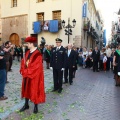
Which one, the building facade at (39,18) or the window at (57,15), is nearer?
the building facade at (39,18)

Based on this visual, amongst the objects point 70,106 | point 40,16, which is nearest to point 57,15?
point 40,16

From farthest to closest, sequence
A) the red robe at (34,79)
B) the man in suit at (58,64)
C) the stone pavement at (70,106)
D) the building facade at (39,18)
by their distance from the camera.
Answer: the building facade at (39,18) → the man in suit at (58,64) → the red robe at (34,79) → the stone pavement at (70,106)

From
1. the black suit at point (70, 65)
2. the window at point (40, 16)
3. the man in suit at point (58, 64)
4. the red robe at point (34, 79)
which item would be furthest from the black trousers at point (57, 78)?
the window at point (40, 16)

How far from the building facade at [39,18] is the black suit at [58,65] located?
17.5 meters

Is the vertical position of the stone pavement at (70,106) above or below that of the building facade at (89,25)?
below

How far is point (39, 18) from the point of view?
28.0 m

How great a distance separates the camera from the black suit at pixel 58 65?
839cm

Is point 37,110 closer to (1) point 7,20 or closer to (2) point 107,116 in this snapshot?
(2) point 107,116

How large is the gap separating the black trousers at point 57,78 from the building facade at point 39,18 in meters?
17.6

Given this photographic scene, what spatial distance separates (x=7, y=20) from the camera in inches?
1193

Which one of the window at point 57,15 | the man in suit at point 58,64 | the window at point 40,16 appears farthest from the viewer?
the window at point 40,16

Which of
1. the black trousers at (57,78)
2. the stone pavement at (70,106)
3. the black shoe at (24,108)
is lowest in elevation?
the stone pavement at (70,106)

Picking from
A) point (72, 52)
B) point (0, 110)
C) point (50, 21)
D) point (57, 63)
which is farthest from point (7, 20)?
point (0, 110)

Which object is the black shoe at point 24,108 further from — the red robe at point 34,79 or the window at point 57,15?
the window at point 57,15
